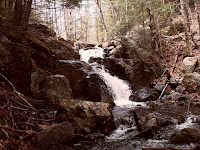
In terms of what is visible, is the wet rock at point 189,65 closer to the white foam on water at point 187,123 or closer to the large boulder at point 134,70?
the large boulder at point 134,70

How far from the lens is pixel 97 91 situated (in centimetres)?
902

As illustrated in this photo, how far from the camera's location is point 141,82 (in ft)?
42.8

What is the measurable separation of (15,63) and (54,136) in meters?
3.19

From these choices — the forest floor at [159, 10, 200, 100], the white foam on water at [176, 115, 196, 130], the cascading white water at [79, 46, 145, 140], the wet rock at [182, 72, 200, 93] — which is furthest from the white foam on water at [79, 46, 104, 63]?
the white foam on water at [176, 115, 196, 130]

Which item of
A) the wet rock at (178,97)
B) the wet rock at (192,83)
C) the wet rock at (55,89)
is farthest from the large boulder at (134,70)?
the wet rock at (55,89)

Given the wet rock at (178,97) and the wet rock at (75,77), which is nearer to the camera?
the wet rock at (178,97)

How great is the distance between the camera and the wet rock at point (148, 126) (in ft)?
15.9

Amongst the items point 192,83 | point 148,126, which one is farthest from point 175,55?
point 148,126

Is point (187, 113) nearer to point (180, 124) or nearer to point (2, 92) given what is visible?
point (180, 124)

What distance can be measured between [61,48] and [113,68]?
487 centimetres

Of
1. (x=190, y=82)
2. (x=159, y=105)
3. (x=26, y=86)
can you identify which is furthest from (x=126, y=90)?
(x=26, y=86)

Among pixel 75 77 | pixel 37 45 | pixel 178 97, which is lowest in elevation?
A: pixel 178 97

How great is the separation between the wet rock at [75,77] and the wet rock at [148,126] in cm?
463

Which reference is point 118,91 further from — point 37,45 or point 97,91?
point 37,45
